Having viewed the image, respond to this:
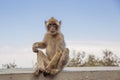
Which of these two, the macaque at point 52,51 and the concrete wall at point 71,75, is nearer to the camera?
the macaque at point 52,51

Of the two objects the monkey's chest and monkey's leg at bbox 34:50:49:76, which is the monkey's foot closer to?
monkey's leg at bbox 34:50:49:76

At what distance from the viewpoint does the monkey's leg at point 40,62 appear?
391 inches

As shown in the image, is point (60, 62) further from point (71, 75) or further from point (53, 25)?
point (53, 25)

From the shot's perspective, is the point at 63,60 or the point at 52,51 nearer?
the point at 63,60

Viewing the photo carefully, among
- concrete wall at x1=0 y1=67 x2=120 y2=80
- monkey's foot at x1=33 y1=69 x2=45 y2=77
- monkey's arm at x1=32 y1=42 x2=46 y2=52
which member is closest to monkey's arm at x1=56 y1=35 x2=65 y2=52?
monkey's arm at x1=32 y1=42 x2=46 y2=52

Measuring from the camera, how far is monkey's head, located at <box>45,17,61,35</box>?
35.0 ft

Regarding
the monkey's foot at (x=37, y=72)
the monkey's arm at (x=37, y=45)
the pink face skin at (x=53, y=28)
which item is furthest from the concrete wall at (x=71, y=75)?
the pink face skin at (x=53, y=28)

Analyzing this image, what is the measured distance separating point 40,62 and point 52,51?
30.4 inches

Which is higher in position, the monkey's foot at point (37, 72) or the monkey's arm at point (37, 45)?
the monkey's arm at point (37, 45)

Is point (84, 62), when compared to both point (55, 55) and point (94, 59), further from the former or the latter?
point (55, 55)

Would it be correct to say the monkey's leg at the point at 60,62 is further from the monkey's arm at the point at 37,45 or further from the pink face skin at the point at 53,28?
the pink face skin at the point at 53,28

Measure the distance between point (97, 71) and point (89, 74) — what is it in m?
0.29

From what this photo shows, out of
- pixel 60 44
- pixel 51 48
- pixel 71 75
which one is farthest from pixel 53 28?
pixel 71 75

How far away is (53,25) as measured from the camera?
35.1 feet
